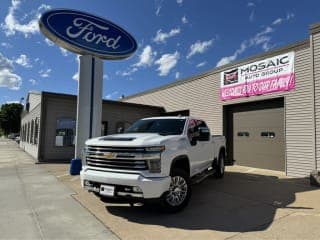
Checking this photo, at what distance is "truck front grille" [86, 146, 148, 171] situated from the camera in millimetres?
5375

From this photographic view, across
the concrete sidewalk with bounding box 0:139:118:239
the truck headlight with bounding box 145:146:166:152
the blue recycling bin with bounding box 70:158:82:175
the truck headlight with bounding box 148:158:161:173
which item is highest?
the truck headlight with bounding box 145:146:166:152

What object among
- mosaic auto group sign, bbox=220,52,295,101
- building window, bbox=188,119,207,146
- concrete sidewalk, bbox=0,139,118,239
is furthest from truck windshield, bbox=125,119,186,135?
mosaic auto group sign, bbox=220,52,295,101

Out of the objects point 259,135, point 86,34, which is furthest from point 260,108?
point 86,34

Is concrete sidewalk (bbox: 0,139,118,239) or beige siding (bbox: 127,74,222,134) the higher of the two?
beige siding (bbox: 127,74,222,134)

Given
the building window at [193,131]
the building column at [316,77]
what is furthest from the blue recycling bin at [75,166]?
the building column at [316,77]

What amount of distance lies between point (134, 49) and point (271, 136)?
23.2 ft

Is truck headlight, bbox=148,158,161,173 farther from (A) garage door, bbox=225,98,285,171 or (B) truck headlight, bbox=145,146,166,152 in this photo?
(A) garage door, bbox=225,98,285,171

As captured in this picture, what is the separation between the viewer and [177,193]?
586cm

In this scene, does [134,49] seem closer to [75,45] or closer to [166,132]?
[75,45]

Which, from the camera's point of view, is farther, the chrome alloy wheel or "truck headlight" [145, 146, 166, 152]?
the chrome alloy wheel

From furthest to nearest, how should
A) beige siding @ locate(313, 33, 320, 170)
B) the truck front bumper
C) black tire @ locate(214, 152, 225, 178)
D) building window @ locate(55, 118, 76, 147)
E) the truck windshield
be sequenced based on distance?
building window @ locate(55, 118, 76, 147) → beige siding @ locate(313, 33, 320, 170) → black tire @ locate(214, 152, 225, 178) → the truck windshield → the truck front bumper

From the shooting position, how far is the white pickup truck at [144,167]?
524 centimetres

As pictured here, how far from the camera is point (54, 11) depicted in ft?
33.8

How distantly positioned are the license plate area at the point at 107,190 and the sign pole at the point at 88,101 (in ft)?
18.6
